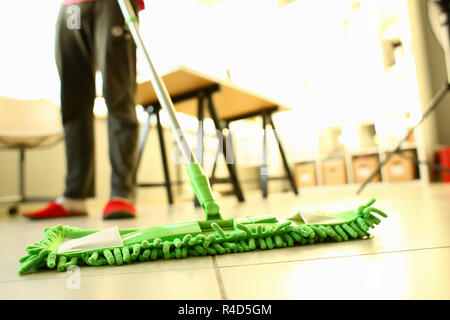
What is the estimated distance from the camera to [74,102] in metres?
1.38

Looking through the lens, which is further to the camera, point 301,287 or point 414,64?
point 414,64

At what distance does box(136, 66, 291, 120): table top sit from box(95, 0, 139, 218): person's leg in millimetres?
264

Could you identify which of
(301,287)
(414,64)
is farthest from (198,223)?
(414,64)

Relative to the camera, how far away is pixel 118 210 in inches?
45.4

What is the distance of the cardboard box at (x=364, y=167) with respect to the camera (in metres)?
3.57

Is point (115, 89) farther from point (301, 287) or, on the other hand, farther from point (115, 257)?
point (301, 287)

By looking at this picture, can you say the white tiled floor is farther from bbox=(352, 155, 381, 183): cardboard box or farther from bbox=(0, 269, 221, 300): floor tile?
bbox=(352, 155, 381, 183): cardboard box

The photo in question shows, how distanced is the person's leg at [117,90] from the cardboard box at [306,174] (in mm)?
3061

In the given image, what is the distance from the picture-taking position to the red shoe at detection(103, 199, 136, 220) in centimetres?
114

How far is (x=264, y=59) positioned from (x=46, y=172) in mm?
1889

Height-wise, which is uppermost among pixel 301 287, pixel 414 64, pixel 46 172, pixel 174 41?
pixel 174 41

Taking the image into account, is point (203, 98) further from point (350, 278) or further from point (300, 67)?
point (350, 278)

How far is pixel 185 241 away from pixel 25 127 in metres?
2.50

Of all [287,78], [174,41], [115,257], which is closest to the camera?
[115,257]
